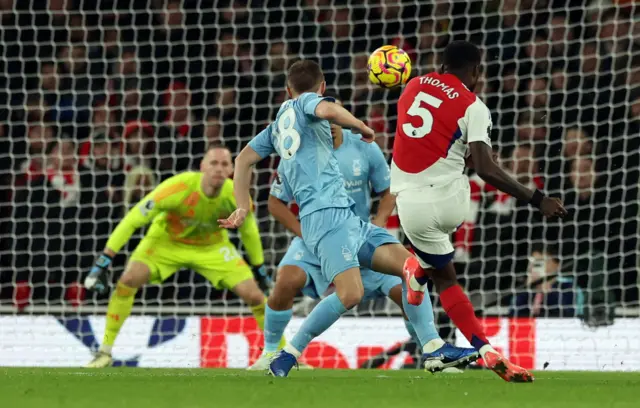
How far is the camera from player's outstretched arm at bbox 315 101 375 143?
507cm

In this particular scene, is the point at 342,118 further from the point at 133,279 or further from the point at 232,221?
the point at 133,279

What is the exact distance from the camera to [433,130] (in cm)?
514

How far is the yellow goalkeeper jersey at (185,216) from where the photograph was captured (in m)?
8.18

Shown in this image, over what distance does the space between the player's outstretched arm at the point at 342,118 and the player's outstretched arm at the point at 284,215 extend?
5.15ft

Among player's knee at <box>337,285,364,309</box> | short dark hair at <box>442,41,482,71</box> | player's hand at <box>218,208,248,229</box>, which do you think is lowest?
player's knee at <box>337,285,364,309</box>

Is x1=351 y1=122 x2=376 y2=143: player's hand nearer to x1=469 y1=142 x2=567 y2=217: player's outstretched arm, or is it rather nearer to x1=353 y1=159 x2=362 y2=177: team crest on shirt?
x1=469 y1=142 x2=567 y2=217: player's outstretched arm

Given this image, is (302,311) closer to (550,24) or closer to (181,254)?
(181,254)

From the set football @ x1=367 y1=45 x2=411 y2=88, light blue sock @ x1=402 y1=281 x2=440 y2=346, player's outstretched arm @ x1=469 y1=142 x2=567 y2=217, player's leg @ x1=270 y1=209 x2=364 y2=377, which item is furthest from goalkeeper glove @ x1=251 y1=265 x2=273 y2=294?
player's outstretched arm @ x1=469 y1=142 x2=567 y2=217

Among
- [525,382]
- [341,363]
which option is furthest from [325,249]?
[341,363]

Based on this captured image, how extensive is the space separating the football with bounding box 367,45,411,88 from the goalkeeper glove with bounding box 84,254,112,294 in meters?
2.88

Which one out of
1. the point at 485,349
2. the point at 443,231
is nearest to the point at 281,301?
the point at 443,231

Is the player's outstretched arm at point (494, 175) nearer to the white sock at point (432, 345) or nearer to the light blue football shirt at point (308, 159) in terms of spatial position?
the light blue football shirt at point (308, 159)

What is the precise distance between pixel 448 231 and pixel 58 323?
4177 mm

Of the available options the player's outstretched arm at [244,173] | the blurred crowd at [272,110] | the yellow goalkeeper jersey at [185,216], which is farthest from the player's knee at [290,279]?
the blurred crowd at [272,110]
